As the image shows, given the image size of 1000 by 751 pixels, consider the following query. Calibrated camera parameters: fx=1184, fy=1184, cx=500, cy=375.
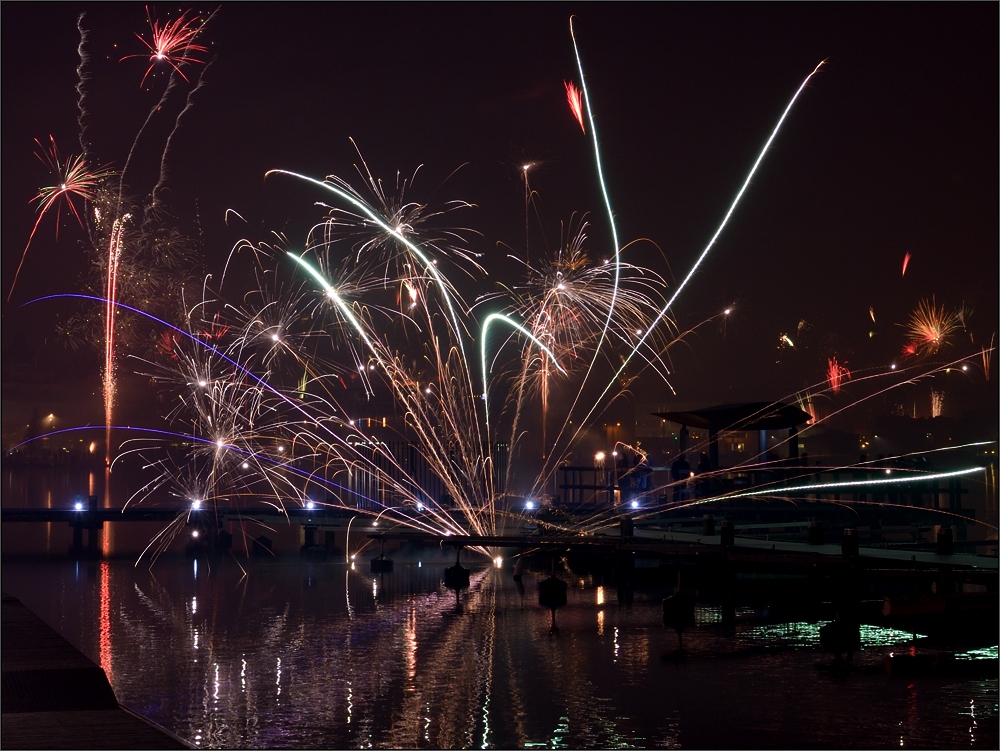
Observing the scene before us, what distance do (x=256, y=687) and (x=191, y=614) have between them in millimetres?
8842

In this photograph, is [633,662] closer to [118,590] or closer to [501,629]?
[501,629]

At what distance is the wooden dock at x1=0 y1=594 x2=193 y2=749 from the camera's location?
1061cm

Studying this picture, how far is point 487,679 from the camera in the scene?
1722cm

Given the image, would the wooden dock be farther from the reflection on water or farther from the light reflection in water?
the light reflection in water

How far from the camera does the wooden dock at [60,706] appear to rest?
34.8 feet

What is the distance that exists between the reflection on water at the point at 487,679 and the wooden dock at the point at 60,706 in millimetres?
1518

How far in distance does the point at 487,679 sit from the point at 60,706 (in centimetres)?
687

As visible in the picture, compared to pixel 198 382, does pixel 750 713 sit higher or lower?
lower

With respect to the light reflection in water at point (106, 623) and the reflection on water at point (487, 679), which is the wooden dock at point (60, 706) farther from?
the light reflection in water at point (106, 623)

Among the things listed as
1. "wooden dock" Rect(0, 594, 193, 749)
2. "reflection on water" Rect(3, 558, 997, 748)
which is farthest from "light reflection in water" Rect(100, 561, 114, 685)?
"wooden dock" Rect(0, 594, 193, 749)

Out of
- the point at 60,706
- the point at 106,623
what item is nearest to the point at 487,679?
the point at 60,706

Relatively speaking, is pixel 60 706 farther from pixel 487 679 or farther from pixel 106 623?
pixel 106 623

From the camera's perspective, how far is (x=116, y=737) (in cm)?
1077

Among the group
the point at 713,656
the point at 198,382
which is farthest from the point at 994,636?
the point at 198,382
